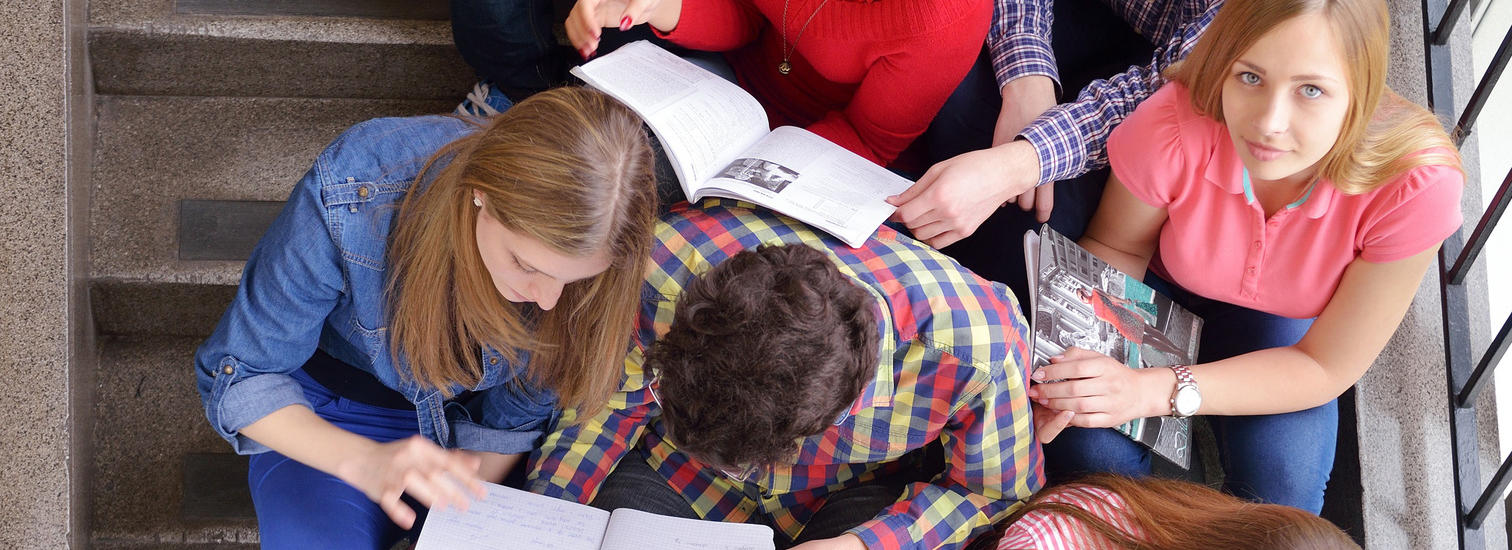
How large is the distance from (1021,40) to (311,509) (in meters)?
1.31

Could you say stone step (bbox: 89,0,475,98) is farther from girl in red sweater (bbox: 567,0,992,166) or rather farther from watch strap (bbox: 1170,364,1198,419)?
watch strap (bbox: 1170,364,1198,419)

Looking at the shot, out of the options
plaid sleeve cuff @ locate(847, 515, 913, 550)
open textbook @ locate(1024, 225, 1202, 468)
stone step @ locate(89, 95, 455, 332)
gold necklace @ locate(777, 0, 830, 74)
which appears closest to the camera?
plaid sleeve cuff @ locate(847, 515, 913, 550)

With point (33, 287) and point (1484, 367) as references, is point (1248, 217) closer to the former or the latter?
point (1484, 367)

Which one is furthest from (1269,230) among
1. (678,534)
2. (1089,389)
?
(678,534)

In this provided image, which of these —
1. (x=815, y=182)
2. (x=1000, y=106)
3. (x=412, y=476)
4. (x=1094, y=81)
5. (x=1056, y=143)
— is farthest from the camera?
(x=1000, y=106)

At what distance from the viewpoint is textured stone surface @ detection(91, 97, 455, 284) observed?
1.78 metres

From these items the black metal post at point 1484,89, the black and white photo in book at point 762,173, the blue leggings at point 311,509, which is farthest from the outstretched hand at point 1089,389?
the blue leggings at point 311,509

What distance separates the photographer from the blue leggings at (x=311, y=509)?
1.37 metres

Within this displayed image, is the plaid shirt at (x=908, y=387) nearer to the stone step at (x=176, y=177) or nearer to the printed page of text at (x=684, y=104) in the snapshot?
the printed page of text at (x=684, y=104)

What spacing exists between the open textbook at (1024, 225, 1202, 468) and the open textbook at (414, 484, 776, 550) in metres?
0.50

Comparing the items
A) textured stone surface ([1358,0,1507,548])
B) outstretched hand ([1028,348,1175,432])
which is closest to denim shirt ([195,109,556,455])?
outstretched hand ([1028,348,1175,432])

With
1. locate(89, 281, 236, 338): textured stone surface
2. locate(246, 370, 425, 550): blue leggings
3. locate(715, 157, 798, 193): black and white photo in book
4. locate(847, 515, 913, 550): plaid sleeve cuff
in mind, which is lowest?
locate(89, 281, 236, 338): textured stone surface

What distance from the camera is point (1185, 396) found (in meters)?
Answer: 1.46

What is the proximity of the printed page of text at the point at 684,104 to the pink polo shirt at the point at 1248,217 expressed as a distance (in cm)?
56
